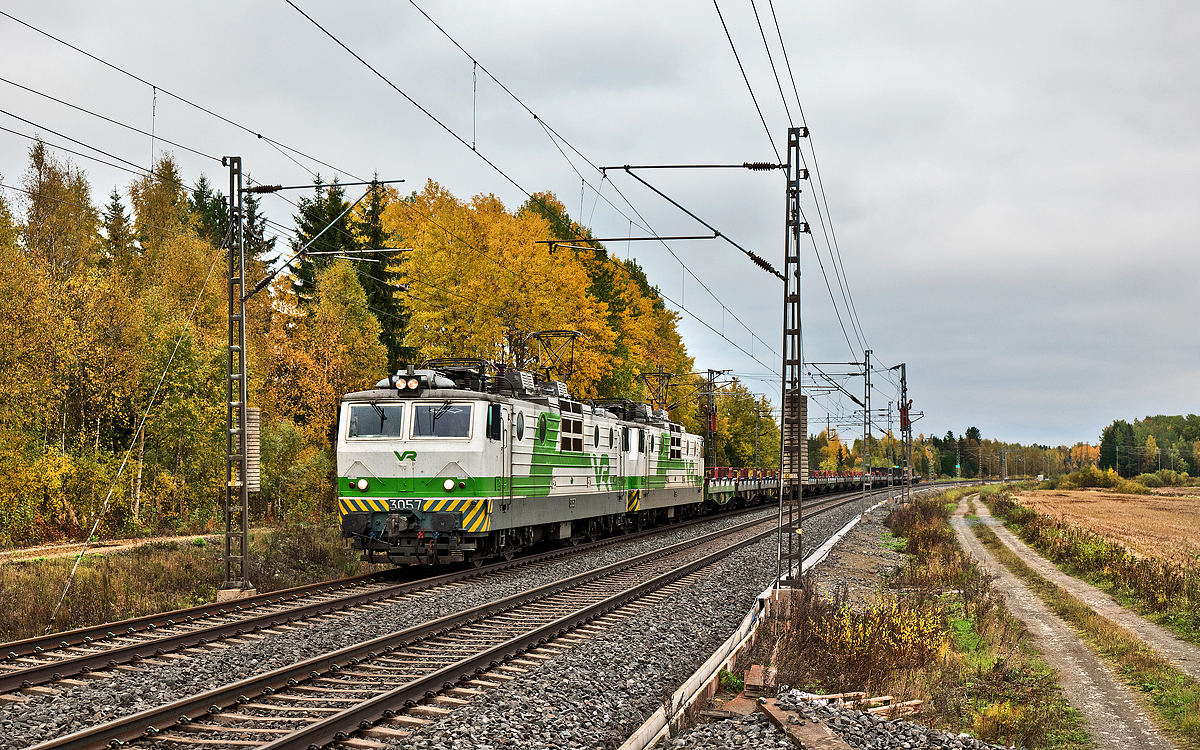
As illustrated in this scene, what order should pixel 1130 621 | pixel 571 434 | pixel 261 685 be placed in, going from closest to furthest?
pixel 261 685 → pixel 1130 621 → pixel 571 434

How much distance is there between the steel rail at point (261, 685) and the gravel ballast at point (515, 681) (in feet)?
1.79

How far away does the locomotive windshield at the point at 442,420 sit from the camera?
58.6 feet

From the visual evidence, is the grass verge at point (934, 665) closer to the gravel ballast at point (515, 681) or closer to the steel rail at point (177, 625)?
the gravel ballast at point (515, 681)

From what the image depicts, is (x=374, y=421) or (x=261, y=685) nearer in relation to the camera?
(x=261, y=685)

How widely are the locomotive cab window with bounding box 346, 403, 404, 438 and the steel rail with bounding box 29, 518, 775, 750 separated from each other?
4631mm

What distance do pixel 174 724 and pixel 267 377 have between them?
29.1 m

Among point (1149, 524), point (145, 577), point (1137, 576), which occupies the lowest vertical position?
point (1149, 524)

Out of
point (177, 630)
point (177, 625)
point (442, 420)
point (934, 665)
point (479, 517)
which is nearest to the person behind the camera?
point (934, 665)

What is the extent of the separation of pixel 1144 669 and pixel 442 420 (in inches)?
472

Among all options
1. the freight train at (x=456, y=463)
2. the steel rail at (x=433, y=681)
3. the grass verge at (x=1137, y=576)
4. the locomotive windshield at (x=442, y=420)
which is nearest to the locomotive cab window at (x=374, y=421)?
the freight train at (x=456, y=463)

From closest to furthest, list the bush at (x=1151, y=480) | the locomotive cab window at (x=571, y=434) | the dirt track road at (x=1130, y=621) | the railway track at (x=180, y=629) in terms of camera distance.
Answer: the railway track at (x=180, y=629) < the dirt track road at (x=1130, y=621) < the locomotive cab window at (x=571, y=434) < the bush at (x=1151, y=480)

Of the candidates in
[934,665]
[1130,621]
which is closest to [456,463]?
[934,665]

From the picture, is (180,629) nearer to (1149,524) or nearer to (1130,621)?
Result: (1130,621)

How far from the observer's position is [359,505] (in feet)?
59.0
